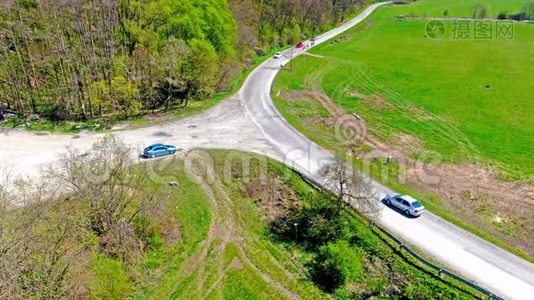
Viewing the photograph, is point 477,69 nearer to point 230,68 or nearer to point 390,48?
point 390,48

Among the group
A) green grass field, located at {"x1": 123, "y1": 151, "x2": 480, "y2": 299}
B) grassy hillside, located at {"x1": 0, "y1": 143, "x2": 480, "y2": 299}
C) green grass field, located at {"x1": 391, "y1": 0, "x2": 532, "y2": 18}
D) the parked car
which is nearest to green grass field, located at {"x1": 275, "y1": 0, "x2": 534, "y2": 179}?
the parked car

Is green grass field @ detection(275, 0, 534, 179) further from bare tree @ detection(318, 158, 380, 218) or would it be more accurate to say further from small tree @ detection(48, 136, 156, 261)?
small tree @ detection(48, 136, 156, 261)

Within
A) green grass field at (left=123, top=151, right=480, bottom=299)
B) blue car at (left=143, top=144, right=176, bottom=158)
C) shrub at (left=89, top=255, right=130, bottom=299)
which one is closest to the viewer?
shrub at (left=89, top=255, right=130, bottom=299)

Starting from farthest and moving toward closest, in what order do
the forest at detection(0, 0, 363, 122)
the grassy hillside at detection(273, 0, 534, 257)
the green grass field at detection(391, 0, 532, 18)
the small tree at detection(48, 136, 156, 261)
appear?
the green grass field at detection(391, 0, 532, 18) < the forest at detection(0, 0, 363, 122) < the grassy hillside at detection(273, 0, 534, 257) < the small tree at detection(48, 136, 156, 261)

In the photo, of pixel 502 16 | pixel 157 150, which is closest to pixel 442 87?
pixel 157 150

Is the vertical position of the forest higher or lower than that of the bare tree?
higher

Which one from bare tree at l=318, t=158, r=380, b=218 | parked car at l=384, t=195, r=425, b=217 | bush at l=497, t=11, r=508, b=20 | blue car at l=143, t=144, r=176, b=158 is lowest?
parked car at l=384, t=195, r=425, b=217
